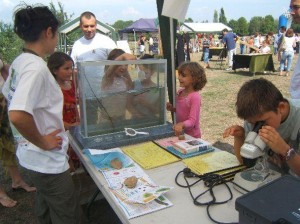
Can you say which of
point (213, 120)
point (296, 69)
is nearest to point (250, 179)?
point (296, 69)

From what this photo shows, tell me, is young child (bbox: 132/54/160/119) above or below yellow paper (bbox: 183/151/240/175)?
above

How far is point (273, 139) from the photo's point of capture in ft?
3.77

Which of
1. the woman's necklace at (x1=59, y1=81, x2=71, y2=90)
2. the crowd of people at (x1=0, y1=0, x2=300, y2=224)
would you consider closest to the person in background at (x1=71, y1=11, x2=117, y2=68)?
the woman's necklace at (x1=59, y1=81, x2=71, y2=90)

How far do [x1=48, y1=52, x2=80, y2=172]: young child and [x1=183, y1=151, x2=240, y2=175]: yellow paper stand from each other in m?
1.04

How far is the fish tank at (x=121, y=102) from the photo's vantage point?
1756 millimetres

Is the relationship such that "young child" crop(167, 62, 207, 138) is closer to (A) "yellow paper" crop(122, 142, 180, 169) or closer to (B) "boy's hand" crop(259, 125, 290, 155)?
(A) "yellow paper" crop(122, 142, 180, 169)

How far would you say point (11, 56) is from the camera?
24.1 feet

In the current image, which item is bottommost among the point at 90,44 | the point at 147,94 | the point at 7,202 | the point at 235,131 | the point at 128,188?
the point at 7,202

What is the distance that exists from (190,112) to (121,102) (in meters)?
0.63

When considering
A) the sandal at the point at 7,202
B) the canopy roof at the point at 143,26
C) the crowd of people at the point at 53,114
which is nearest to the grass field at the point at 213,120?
the sandal at the point at 7,202

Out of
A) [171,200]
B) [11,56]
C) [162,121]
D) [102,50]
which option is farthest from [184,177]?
[11,56]

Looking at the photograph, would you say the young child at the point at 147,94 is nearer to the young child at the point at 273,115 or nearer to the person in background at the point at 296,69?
the young child at the point at 273,115

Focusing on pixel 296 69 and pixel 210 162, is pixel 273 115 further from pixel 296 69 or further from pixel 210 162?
pixel 296 69

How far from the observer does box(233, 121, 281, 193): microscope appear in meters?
1.17
